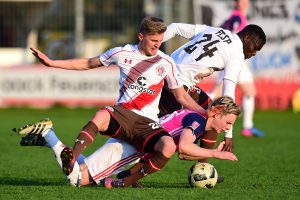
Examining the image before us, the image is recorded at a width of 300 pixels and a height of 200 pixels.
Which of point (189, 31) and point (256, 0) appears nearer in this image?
point (189, 31)

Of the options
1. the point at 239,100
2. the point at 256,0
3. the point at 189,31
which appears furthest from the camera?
the point at 256,0

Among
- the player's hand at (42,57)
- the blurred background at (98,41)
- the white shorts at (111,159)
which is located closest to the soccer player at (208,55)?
the white shorts at (111,159)

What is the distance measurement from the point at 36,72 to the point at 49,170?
13.3m

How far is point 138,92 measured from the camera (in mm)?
9234

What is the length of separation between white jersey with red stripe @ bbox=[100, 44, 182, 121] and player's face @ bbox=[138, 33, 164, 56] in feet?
0.26

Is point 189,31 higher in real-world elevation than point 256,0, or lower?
higher

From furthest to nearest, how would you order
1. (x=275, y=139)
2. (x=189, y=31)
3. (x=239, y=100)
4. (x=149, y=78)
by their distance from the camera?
1. (x=239, y=100)
2. (x=275, y=139)
3. (x=189, y=31)
4. (x=149, y=78)

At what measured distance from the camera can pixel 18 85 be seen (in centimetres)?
2453

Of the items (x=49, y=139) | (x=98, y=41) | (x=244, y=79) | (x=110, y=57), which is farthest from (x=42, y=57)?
(x=98, y=41)

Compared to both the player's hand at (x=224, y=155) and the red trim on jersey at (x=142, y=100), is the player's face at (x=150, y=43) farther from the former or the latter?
the player's hand at (x=224, y=155)

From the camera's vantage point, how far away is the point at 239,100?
23891mm

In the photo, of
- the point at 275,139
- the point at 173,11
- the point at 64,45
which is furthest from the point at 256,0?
the point at 275,139

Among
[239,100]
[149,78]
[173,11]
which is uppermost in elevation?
[149,78]

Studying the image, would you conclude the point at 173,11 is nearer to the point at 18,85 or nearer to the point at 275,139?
the point at 18,85
